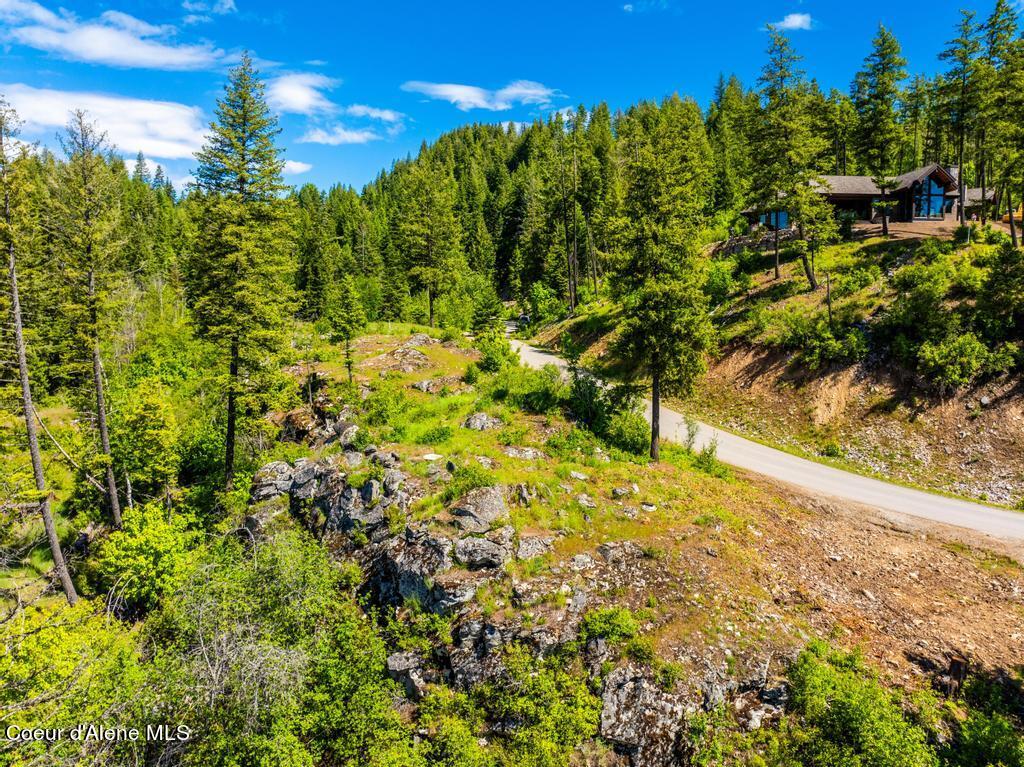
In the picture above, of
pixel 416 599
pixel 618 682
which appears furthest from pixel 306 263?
pixel 618 682

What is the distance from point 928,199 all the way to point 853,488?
1447 inches

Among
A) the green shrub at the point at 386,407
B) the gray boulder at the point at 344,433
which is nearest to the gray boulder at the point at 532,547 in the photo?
the gray boulder at the point at 344,433

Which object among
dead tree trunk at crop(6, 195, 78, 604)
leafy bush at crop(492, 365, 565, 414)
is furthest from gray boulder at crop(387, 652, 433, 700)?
leafy bush at crop(492, 365, 565, 414)

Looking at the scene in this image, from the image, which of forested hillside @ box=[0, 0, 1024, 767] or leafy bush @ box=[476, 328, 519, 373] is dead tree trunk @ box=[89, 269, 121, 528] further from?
leafy bush @ box=[476, 328, 519, 373]

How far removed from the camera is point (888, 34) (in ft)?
119

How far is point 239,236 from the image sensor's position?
20.0 m

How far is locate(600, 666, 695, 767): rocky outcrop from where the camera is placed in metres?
10.8

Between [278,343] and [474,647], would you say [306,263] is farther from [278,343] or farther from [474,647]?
[474,647]

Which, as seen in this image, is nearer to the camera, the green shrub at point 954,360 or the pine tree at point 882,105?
the green shrub at point 954,360

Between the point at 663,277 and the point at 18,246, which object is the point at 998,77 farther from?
the point at 18,246

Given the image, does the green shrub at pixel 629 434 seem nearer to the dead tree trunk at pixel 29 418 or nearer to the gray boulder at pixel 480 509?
the gray boulder at pixel 480 509

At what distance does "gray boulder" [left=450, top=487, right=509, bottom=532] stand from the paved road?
11363 mm

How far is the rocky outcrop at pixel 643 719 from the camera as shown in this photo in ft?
35.5

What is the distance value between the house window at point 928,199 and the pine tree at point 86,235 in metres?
55.1
